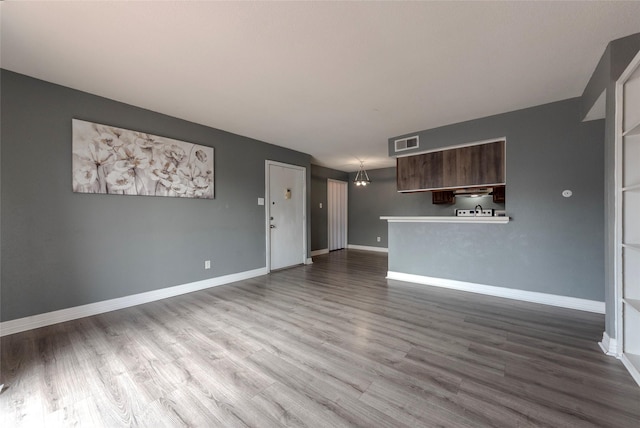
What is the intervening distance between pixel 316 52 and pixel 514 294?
12.5ft

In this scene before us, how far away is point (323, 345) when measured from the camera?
2.20m

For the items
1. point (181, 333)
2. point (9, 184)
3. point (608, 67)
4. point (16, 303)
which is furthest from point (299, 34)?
point (16, 303)

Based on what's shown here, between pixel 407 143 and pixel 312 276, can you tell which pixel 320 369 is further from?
pixel 407 143

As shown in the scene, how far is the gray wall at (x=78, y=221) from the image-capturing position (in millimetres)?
2420

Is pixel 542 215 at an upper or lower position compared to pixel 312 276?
upper

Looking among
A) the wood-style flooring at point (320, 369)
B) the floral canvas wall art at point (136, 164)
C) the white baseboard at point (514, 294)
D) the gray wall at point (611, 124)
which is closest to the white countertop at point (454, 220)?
the white baseboard at point (514, 294)

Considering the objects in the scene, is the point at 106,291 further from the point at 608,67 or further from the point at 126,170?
the point at 608,67

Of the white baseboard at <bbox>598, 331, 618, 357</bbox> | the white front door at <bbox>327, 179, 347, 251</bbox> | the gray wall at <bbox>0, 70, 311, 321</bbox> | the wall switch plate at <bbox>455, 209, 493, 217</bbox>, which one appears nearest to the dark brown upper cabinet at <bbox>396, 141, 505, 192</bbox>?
the wall switch plate at <bbox>455, 209, 493, 217</bbox>

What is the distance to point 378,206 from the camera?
7.61m

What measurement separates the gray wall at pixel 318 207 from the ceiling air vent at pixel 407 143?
2.89 m

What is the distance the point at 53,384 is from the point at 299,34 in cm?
306

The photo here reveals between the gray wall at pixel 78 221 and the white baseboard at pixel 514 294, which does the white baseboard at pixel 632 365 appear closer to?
the white baseboard at pixel 514 294

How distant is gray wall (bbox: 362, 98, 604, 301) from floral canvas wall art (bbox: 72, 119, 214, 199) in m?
3.91

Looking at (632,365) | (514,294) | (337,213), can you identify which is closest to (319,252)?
(337,213)
